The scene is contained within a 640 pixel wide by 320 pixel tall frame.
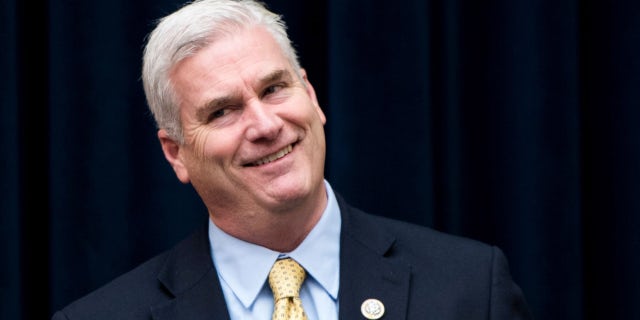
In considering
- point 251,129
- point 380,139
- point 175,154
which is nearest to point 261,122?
point 251,129

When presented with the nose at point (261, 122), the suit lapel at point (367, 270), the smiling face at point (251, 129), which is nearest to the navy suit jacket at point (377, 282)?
the suit lapel at point (367, 270)

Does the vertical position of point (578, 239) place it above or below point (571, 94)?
below

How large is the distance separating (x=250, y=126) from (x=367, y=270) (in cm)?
34

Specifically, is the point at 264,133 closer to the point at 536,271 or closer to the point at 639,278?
the point at 536,271

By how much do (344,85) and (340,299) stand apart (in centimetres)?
60

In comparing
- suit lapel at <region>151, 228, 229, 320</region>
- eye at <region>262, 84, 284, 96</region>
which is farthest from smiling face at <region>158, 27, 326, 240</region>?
suit lapel at <region>151, 228, 229, 320</region>

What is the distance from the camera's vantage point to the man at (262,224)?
5.47 feet

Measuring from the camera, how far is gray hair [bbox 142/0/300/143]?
168 centimetres

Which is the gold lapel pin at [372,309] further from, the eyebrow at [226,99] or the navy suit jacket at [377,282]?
the eyebrow at [226,99]

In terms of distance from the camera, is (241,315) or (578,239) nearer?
(241,315)

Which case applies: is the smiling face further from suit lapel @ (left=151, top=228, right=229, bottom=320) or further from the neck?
suit lapel @ (left=151, top=228, right=229, bottom=320)

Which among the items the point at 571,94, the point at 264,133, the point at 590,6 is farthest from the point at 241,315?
the point at 590,6

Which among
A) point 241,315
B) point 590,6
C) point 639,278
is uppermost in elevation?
point 590,6

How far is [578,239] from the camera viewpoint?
2.14 metres
